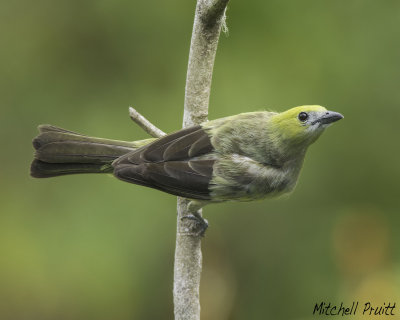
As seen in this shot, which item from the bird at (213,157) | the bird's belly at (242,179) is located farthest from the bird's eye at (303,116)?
the bird's belly at (242,179)

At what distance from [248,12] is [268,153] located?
148 centimetres

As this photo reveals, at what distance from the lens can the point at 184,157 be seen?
4.93m

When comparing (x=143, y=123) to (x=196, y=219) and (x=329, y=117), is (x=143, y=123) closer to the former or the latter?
(x=196, y=219)

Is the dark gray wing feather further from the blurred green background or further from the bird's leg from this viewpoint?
the blurred green background

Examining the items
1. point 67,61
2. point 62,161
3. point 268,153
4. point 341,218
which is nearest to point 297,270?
point 341,218

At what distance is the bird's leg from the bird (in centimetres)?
1

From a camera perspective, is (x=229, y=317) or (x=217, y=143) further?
(x=229, y=317)

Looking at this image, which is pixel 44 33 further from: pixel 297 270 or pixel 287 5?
pixel 297 270

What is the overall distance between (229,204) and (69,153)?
53.0 inches

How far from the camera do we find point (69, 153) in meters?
5.08

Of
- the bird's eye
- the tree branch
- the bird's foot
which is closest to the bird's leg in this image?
the bird's foot

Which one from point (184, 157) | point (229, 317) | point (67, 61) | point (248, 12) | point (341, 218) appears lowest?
point (229, 317)

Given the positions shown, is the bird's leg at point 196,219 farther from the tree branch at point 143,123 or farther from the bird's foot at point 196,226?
the tree branch at point 143,123

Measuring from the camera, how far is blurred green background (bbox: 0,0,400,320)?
5.58 metres
